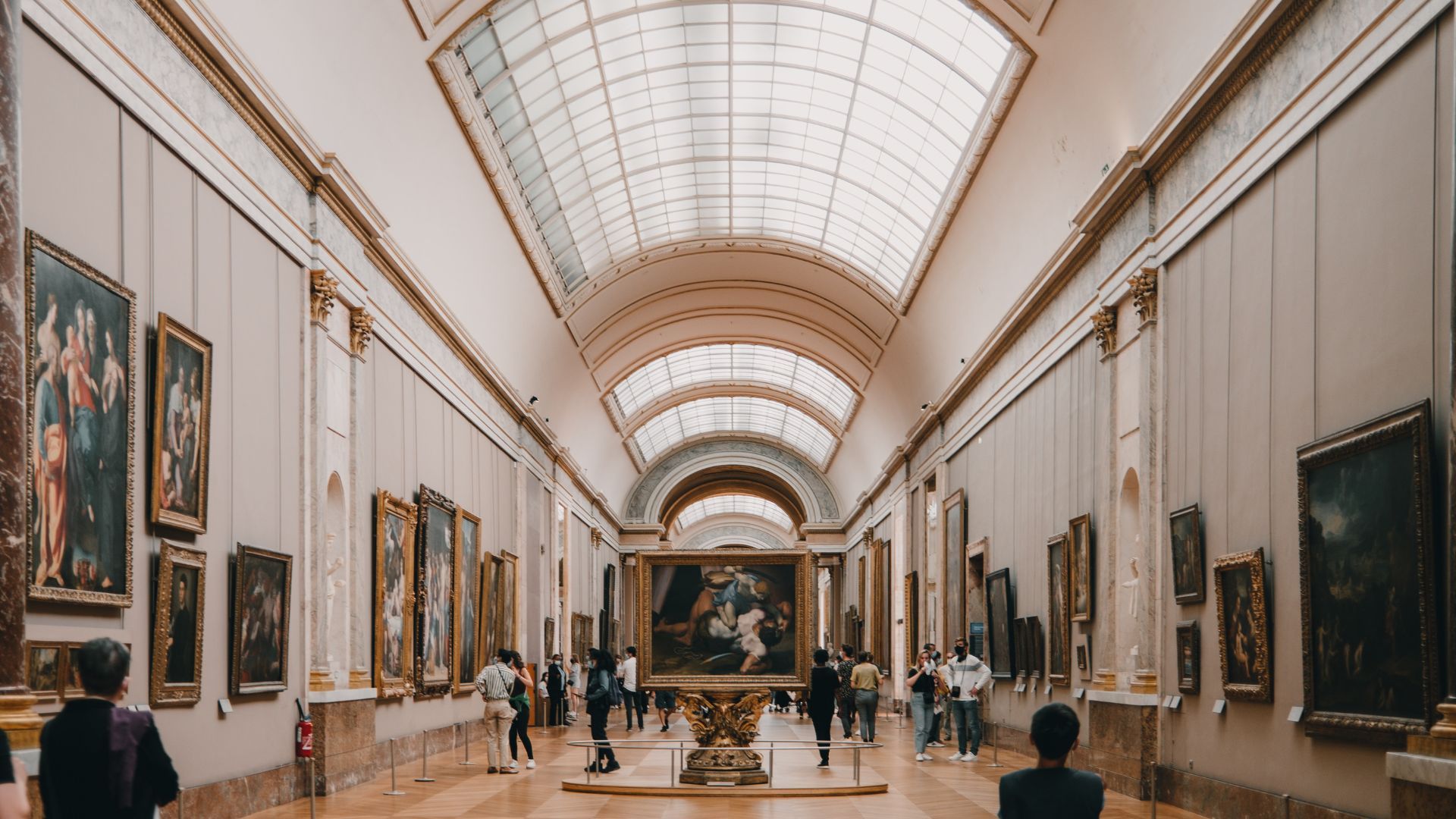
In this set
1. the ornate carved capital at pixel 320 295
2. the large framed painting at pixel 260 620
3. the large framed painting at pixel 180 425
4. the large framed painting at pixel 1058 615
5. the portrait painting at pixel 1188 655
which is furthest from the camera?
the large framed painting at pixel 1058 615

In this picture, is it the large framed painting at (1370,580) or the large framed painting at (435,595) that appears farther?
the large framed painting at (435,595)

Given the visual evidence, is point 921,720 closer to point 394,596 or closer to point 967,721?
point 967,721

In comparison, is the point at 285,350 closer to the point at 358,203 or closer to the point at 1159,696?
the point at 358,203

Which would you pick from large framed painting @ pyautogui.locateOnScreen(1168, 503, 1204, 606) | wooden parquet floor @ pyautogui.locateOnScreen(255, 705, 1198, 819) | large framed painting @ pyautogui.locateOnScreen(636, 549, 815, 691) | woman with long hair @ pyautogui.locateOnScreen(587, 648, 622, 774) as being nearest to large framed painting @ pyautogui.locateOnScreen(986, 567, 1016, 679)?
wooden parquet floor @ pyautogui.locateOnScreen(255, 705, 1198, 819)

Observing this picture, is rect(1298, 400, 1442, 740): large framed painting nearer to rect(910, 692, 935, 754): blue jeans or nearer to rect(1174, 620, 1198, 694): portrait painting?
rect(1174, 620, 1198, 694): portrait painting

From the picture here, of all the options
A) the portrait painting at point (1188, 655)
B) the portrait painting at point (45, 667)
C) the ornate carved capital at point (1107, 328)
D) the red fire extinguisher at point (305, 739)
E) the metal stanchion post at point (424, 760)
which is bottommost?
the metal stanchion post at point (424, 760)

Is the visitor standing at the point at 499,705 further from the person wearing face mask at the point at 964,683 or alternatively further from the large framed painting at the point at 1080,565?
the large framed painting at the point at 1080,565

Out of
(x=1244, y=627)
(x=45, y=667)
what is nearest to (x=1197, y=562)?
(x=1244, y=627)

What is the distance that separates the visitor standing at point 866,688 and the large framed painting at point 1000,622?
2.45 metres

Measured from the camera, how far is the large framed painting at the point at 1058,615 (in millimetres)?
→ 20453

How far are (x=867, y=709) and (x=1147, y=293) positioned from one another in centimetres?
1019

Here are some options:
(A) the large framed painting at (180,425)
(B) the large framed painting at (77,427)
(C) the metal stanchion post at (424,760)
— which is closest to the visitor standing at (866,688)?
(C) the metal stanchion post at (424,760)

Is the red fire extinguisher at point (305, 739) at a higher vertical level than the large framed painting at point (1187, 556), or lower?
lower

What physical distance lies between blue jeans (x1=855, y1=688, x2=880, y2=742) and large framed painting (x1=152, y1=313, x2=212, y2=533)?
44.5 ft
